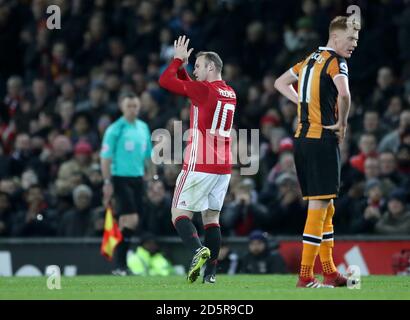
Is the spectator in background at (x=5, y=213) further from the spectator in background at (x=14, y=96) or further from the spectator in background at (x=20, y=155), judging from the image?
the spectator in background at (x=14, y=96)

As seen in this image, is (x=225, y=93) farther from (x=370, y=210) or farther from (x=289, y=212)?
(x=289, y=212)

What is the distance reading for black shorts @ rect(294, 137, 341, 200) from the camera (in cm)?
1058

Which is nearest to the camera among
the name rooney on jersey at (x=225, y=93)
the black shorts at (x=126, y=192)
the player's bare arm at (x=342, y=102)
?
the player's bare arm at (x=342, y=102)

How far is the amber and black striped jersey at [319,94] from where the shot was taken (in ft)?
34.8

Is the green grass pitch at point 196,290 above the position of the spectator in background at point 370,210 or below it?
below

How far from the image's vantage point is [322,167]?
10.6 metres

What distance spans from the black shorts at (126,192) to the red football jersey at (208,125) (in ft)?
11.2

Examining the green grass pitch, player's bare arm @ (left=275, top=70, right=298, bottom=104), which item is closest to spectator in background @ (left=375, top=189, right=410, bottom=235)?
the green grass pitch

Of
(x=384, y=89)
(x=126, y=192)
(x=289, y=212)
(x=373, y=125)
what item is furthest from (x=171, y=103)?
(x=126, y=192)

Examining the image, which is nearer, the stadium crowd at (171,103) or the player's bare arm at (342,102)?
the player's bare arm at (342,102)

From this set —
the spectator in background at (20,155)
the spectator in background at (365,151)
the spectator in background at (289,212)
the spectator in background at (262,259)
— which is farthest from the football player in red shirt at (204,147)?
the spectator in background at (20,155)

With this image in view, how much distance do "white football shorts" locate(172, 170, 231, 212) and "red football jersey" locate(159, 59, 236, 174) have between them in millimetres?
61

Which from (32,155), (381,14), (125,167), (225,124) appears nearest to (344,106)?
(225,124)

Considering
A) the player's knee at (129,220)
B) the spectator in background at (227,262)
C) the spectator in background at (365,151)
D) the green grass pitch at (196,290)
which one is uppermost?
the spectator in background at (365,151)
